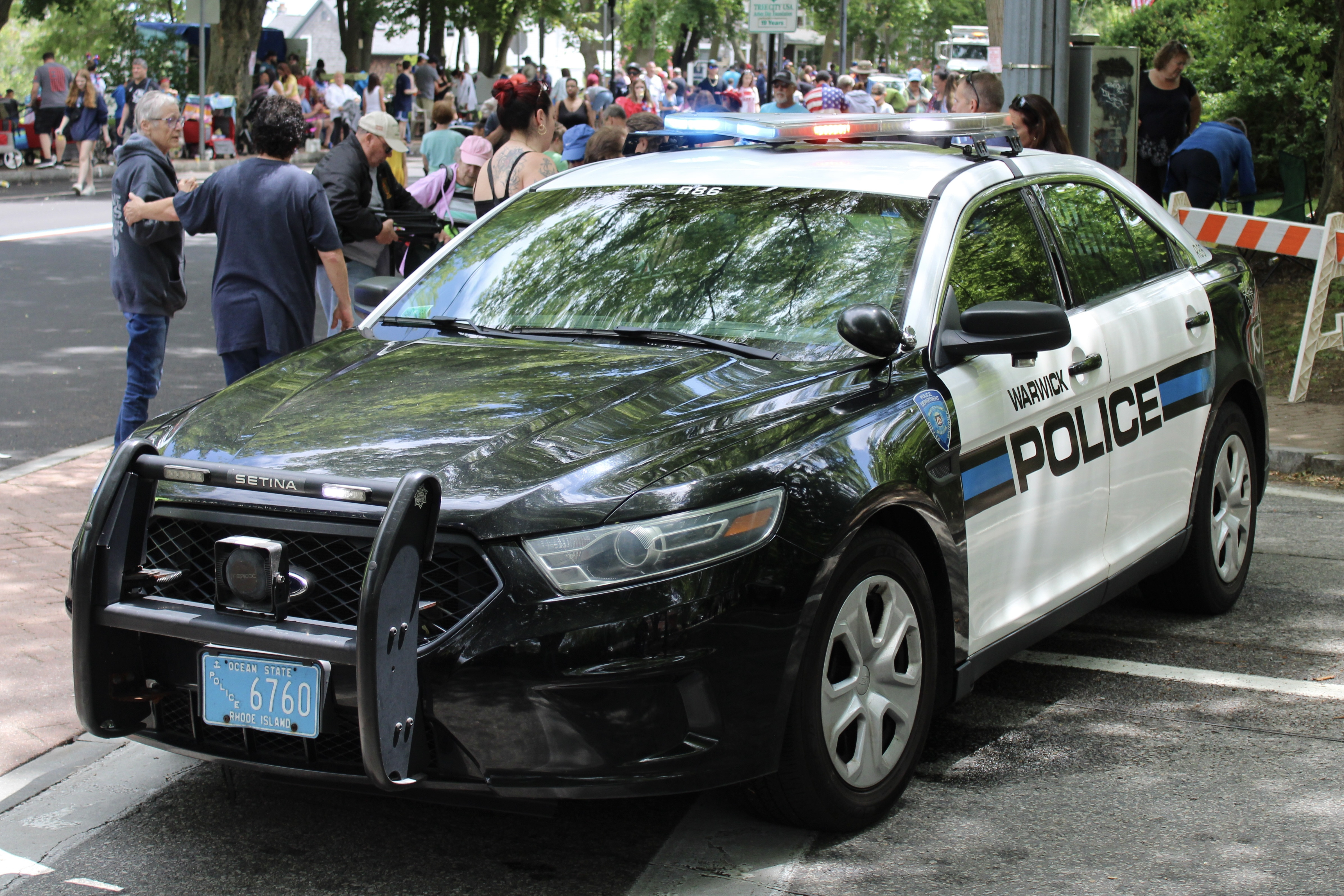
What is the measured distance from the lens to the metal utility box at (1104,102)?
35.5ft

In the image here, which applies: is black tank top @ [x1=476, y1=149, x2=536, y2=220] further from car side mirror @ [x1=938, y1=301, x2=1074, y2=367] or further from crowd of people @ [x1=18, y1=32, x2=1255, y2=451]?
car side mirror @ [x1=938, y1=301, x2=1074, y2=367]

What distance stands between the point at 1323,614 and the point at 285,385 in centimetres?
394

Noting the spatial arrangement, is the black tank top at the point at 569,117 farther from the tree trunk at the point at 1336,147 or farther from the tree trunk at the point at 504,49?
the tree trunk at the point at 504,49

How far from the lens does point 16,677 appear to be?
198 inches

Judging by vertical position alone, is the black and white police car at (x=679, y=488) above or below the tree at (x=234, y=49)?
below

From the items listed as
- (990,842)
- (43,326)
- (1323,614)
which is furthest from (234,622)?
(43,326)

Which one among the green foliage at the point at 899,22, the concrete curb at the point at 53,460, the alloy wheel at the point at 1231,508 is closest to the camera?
the alloy wheel at the point at 1231,508

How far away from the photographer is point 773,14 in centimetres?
2522

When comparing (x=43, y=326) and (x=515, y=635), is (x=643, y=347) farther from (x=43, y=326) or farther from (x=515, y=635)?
(x=43, y=326)

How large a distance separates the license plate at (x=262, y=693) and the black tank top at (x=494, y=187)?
5.53m

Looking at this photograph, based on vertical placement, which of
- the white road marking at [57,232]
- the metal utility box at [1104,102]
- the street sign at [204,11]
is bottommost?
the white road marking at [57,232]

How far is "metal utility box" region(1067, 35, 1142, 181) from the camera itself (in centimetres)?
1081

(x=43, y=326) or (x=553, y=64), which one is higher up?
(x=553, y=64)

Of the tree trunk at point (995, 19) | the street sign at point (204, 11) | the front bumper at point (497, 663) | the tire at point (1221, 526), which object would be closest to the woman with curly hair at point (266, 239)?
the front bumper at point (497, 663)
